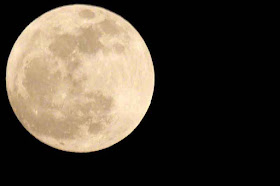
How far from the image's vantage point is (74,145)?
5711mm

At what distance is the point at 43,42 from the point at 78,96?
3.15 feet

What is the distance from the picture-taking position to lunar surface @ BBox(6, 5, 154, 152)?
511cm

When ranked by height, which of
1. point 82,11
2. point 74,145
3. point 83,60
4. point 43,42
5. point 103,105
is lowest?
point 74,145

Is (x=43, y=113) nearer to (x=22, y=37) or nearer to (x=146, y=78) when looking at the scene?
(x=22, y=37)

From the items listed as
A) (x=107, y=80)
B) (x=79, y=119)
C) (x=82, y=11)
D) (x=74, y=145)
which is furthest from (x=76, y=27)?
(x=74, y=145)

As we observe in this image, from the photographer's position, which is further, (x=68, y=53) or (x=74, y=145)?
(x=74, y=145)

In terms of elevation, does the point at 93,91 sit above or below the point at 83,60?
below

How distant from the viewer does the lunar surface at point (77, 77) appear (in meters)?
5.11

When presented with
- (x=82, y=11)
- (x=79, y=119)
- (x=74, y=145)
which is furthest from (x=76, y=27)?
(x=74, y=145)

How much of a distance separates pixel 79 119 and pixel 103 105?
406mm

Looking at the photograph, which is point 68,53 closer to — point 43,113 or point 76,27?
point 76,27

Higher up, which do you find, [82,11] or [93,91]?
[82,11]

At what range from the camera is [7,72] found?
5789 millimetres

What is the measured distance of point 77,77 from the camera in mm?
5074
